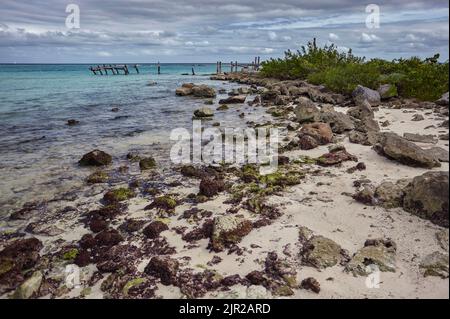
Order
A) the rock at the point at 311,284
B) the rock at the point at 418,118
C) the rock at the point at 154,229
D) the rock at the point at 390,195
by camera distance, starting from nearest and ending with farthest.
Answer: the rock at the point at 311,284 → the rock at the point at 154,229 → the rock at the point at 390,195 → the rock at the point at 418,118

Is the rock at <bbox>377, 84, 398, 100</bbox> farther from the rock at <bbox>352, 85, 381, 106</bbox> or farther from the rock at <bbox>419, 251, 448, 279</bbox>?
the rock at <bbox>419, 251, 448, 279</bbox>

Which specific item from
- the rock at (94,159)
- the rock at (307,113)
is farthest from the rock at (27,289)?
the rock at (307,113)

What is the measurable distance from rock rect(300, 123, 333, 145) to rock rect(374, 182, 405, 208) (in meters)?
4.63

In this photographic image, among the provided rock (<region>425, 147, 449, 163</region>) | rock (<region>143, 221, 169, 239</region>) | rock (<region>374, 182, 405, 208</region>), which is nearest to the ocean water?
rock (<region>143, 221, 169, 239</region>)

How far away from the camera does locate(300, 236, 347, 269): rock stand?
5.40 meters

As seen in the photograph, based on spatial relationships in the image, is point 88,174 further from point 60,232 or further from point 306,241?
point 306,241

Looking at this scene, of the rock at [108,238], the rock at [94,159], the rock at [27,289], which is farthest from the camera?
the rock at [94,159]

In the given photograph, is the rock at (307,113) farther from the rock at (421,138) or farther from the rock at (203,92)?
the rock at (203,92)

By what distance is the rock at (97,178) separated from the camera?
31.6 feet

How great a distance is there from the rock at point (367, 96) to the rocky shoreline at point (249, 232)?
809 cm

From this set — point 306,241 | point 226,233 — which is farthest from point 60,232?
point 306,241

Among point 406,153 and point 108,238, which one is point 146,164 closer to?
point 108,238

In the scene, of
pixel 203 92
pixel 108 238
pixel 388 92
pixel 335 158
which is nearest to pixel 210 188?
pixel 108 238

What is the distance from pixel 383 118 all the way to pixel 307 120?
10.3ft
